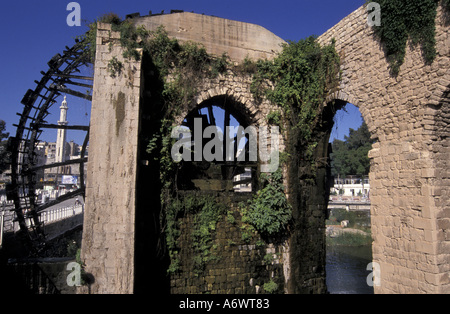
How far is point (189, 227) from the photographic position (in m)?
6.86

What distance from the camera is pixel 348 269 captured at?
20484mm

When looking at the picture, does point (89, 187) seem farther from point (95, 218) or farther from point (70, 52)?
Answer: point (70, 52)

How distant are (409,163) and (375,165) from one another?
75 cm

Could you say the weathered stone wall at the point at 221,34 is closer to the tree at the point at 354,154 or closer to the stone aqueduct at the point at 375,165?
the stone aqueduct at the point at 375,165

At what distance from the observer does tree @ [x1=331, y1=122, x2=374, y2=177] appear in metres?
46.8

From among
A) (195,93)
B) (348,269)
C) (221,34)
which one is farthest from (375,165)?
(348,269)

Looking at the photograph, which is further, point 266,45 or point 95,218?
point 266,45

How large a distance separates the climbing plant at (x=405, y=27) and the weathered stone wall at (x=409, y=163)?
0.37ft

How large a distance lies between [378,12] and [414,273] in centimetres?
481

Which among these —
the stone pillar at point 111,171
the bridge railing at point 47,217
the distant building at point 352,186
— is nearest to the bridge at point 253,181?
the stone pillar at point 111,171

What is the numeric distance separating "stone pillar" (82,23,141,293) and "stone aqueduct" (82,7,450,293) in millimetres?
17

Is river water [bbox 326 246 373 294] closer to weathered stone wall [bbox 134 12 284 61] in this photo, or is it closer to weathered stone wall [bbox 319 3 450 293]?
weathered stone wall [bbox 319 3 450 293]

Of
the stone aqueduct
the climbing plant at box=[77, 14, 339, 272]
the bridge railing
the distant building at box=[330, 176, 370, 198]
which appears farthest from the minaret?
the stone aqueduct
